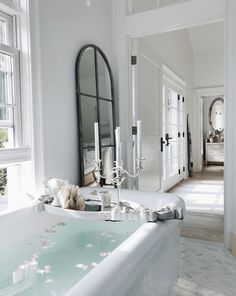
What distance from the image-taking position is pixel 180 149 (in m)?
6.01

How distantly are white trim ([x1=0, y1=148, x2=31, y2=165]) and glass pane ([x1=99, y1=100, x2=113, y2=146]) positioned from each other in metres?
0.95

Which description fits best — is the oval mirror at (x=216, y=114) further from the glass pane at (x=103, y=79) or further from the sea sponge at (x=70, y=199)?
the sea sponge at (x=70, y=199)

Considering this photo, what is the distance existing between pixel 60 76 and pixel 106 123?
781 mm

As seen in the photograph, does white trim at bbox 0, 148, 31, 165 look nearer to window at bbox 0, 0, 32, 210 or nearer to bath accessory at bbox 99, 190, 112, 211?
window at bbox 0, 0, 32, 210

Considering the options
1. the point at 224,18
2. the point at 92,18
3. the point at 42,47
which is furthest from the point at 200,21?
the point at 42,47

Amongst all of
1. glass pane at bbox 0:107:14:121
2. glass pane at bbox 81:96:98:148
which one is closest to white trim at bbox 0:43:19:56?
glass pane at bbox 0:107:14:121

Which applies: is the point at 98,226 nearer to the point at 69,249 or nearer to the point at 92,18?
the point at 69,249

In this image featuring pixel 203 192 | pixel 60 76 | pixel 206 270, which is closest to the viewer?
pixel 206 270

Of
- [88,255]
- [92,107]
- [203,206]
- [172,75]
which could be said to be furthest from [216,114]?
[88,255]

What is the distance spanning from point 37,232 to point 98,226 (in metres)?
0.43

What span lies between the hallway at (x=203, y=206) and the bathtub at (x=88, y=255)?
1180 mm

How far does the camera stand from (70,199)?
1.76 m

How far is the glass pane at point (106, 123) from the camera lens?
2.81 metres

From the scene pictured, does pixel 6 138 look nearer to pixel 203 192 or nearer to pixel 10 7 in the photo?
pixel 10 7
